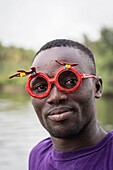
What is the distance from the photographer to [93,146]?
6.80 ft

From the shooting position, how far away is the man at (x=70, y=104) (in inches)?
78.5

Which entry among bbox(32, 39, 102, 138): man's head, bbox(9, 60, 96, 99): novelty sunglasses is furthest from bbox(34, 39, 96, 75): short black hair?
bbox(9, 60, 96, 99): novelty sunglasses

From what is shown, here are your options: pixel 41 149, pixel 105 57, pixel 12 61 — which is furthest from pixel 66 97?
pixel 12 61

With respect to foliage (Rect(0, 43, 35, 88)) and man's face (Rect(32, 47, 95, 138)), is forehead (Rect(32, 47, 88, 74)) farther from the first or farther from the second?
foliage (Rect(0, 43, 35, 88))

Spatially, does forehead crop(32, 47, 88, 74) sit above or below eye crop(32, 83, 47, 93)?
above

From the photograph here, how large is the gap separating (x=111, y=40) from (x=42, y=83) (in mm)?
59799

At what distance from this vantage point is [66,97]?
1.97m

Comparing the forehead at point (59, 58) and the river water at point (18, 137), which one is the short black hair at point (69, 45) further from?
the river water at point (18, 137)

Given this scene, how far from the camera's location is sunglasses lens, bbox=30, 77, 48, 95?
A: 208cm

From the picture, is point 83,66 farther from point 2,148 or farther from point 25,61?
point 25,61

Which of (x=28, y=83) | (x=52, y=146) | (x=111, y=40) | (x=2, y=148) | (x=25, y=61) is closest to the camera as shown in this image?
(x=28, y=83)

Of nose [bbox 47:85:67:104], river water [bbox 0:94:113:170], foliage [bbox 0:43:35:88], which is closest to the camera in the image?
nose [bbox 47:85:67:104]

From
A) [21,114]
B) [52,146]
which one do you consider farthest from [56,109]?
[21,114]

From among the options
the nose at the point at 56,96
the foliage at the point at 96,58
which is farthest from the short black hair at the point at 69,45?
the foliage at the point at 96,58
